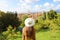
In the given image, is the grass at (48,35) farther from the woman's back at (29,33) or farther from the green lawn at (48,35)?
the woman's back at (29,33)

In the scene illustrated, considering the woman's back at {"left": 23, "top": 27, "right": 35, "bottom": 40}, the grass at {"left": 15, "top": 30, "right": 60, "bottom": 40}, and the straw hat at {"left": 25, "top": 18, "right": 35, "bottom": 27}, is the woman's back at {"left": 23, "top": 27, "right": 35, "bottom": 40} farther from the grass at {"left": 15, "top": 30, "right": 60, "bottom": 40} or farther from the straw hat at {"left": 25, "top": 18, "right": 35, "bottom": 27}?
the grass at {"left": 15, "top": 30, "right": 60, "bottom": 40}

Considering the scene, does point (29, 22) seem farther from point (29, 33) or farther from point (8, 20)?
point (8, 20)

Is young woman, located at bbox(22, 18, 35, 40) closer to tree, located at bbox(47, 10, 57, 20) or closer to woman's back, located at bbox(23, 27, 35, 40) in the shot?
woman's back, located at bbox(23, 27, 35, 40)

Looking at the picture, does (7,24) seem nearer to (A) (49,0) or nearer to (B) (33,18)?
(B) (33,18)

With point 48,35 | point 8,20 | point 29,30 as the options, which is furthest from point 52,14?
point 8,20

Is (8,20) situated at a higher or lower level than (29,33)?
higher

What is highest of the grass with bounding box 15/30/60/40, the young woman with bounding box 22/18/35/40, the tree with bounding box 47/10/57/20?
the tree with bounding box 47/10/57/20

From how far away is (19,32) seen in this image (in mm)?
2449

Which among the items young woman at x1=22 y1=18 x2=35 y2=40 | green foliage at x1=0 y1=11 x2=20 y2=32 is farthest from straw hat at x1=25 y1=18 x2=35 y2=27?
green foliage at x1=0 y1=11 x2=20 y2=32

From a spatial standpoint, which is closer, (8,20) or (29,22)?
(29,22)

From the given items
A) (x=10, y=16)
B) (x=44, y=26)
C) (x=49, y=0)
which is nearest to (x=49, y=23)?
(x=44, y=26)

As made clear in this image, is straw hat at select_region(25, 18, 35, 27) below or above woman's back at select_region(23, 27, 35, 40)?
above

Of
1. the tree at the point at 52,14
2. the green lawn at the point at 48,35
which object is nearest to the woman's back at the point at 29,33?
the green lawn at the point at 48,35

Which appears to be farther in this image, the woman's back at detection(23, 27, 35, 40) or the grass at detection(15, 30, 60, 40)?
the grass at detection(15, 30, 60, 40)
